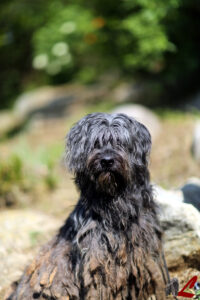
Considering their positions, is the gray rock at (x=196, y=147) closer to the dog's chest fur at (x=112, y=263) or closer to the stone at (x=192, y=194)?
the stone at (x=192, y=194)

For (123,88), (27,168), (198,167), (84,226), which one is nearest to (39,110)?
(123,88)

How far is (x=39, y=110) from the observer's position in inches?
516

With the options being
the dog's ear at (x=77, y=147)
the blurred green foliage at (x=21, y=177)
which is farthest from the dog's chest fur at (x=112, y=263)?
the blurred green foliage at (x=21, y=177)

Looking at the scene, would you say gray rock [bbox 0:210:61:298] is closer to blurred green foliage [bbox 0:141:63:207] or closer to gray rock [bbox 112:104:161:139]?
blurred green foliage [bbox 0:141:63:207]

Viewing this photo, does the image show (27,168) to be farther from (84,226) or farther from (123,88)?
(123,88)

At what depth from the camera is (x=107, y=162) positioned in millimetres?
2973

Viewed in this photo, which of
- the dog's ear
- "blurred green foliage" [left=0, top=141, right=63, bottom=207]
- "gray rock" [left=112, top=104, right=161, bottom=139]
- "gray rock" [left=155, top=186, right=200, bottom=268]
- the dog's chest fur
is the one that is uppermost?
"gray rock" [left=112, top=104, right=161, bottom=139]

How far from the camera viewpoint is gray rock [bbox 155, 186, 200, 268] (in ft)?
12.1

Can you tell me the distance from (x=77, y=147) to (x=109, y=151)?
0.94 feet

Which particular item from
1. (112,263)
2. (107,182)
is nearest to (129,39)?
(107,182)

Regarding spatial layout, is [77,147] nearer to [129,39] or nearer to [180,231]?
[180,231]

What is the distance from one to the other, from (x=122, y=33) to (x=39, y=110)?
4.04 m

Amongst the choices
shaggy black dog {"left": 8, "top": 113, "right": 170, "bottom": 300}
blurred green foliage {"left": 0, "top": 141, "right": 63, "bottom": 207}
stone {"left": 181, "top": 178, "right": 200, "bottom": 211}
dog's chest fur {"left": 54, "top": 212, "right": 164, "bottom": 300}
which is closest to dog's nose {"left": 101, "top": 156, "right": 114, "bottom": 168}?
shaggy black dog {"left": 8, "top": 113, "right": 170, "bottom": 300}

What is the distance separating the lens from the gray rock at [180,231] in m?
3.70
